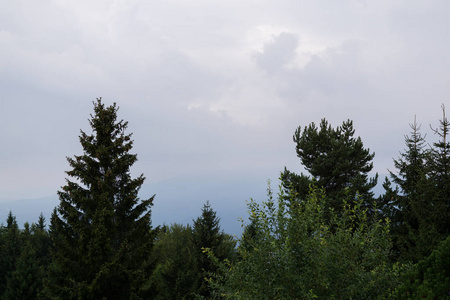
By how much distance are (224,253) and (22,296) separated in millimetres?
26572

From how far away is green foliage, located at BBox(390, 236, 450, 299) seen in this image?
6.63 metres

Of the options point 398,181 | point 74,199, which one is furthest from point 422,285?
point 398,181

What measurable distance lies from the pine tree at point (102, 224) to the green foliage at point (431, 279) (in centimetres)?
1421

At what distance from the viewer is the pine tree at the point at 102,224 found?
57.1 feet

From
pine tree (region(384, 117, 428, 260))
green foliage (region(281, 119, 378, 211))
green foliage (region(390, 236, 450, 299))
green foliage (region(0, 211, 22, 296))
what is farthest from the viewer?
green foliage (region(0, 211, 22, 296))

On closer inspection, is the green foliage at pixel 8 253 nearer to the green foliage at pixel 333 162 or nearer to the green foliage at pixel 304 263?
the green foliage at pixel 333 162

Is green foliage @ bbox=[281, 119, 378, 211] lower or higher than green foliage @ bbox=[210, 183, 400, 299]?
higher

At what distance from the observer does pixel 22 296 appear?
1567 inches

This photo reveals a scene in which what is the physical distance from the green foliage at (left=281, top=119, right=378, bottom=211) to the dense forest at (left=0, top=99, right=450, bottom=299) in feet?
0.43

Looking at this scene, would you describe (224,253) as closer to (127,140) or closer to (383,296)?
(127,140)

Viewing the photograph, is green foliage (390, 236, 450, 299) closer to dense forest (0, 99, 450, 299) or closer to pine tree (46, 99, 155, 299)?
dense forest (0, 99, 450, 299)

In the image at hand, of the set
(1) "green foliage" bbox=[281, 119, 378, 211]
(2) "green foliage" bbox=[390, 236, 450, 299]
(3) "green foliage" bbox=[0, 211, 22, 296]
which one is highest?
(1) "green foliage" bbox=[281, 119, 378, 211]

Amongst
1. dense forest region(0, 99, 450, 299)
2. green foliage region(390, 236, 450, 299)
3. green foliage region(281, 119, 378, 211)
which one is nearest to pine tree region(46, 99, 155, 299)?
dense forest region(0, 99, 450, 299)

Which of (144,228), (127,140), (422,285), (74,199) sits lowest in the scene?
(422,285)
